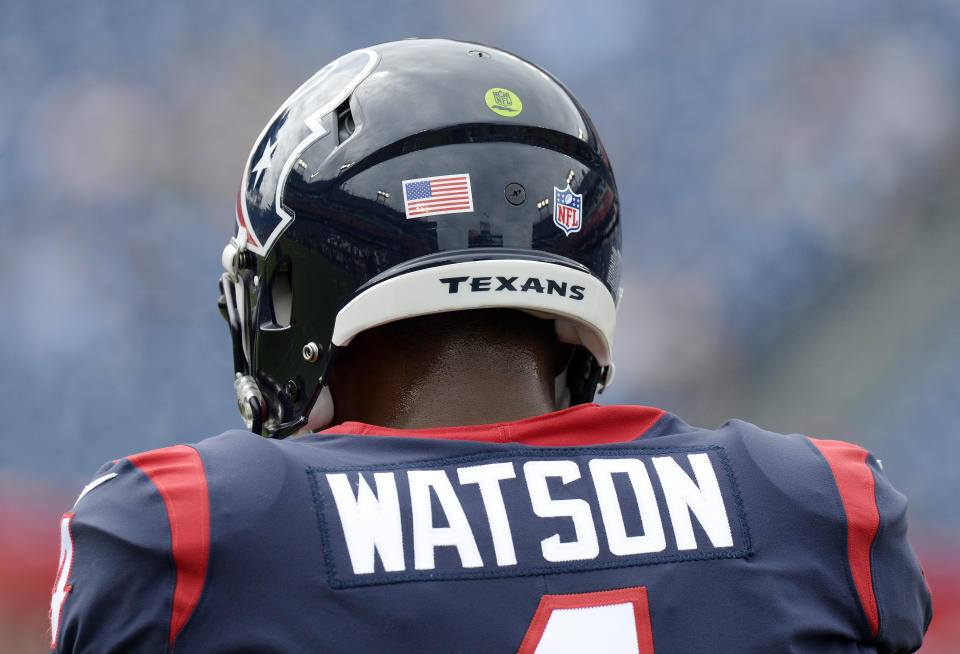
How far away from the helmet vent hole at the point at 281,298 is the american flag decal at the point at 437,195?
28 cm

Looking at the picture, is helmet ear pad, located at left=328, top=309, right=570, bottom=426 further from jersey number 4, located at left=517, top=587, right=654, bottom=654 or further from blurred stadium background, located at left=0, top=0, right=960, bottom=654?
blurred stadium background, located at left=0, top=0, right=960, bottom=654

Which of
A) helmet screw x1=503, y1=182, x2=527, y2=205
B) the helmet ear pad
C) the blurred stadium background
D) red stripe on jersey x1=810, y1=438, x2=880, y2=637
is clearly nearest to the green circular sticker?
helmet screw x1=503, y1=182, x2=527, y2=205

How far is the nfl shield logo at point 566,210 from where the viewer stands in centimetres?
159

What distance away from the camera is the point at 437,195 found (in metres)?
1.55

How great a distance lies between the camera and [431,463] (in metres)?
1.26

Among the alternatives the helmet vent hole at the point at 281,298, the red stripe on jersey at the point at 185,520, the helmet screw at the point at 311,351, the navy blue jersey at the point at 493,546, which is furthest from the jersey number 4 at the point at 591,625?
the helmet vent hole at the point at 281,298

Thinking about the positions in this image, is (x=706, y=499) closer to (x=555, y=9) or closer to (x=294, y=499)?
(x=294, y=499)

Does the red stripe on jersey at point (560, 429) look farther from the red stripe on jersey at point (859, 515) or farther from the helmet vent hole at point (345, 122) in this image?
the helmet vent hole at point (345, 122)

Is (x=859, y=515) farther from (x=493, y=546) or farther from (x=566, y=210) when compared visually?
(x=566, y=210)

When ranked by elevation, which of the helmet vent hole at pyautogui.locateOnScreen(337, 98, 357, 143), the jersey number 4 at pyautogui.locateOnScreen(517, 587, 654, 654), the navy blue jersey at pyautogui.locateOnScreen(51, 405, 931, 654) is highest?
the helmet vent hole at pyautogui.locateOnScreen(337, 98, 357, 143)

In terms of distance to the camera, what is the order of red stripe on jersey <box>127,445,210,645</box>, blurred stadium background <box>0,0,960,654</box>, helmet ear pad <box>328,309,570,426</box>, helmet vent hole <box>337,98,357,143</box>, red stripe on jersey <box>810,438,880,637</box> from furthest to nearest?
1. blurred stadium background <box>0,0,960,654</box>
2. helmet vent hole <box>337,98,357,143</box>
3. helmet ear pad <box>328,309,570,426</box>
4. red stripe on jersey <box>810,438,880,637</box>
5. red stripe on jersey <box>127,445,210,645</box>

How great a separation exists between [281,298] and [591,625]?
0.78 metres

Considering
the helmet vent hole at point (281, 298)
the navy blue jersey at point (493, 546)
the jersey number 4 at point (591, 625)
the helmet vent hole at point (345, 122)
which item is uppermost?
the helmet vent hole at point (345, 122)

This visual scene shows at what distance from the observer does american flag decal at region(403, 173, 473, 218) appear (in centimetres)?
154
